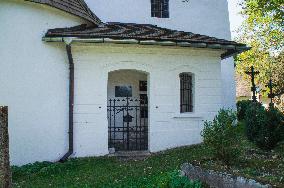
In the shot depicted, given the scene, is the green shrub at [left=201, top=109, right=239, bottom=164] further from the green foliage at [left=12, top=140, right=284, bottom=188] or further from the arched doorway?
the arched doorway

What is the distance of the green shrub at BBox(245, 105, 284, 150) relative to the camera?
9445 millimetres

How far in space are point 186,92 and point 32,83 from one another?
17.9ft

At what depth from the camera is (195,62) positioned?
38.0ft

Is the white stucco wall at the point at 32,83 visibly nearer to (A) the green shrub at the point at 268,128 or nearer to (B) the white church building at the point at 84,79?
(B) the white church building at the point at 84,79

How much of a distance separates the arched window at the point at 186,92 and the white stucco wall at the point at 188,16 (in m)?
3.49

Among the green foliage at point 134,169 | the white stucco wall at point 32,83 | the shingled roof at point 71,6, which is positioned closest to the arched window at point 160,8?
the shingled roof at point 71,6

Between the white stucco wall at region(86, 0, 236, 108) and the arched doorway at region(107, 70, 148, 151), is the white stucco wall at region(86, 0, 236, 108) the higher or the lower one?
the higher one

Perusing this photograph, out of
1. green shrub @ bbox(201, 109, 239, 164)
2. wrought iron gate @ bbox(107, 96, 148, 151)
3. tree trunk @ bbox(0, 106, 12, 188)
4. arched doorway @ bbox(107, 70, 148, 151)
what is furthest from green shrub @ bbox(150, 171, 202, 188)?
arched doorway @ bbox(107, 70, 148, 151)

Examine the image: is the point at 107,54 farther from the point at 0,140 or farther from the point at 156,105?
the point at 0,140

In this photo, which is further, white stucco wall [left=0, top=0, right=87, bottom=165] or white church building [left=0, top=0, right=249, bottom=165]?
white church building [left=0, top=0, right=249, bottom=165]

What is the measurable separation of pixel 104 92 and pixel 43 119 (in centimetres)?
200

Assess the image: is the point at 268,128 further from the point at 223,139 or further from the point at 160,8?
the point at 160,8

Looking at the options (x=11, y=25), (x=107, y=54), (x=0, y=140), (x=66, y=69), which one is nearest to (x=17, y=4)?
(x=11, y=25)

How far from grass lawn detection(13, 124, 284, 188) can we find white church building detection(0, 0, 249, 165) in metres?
0.81
